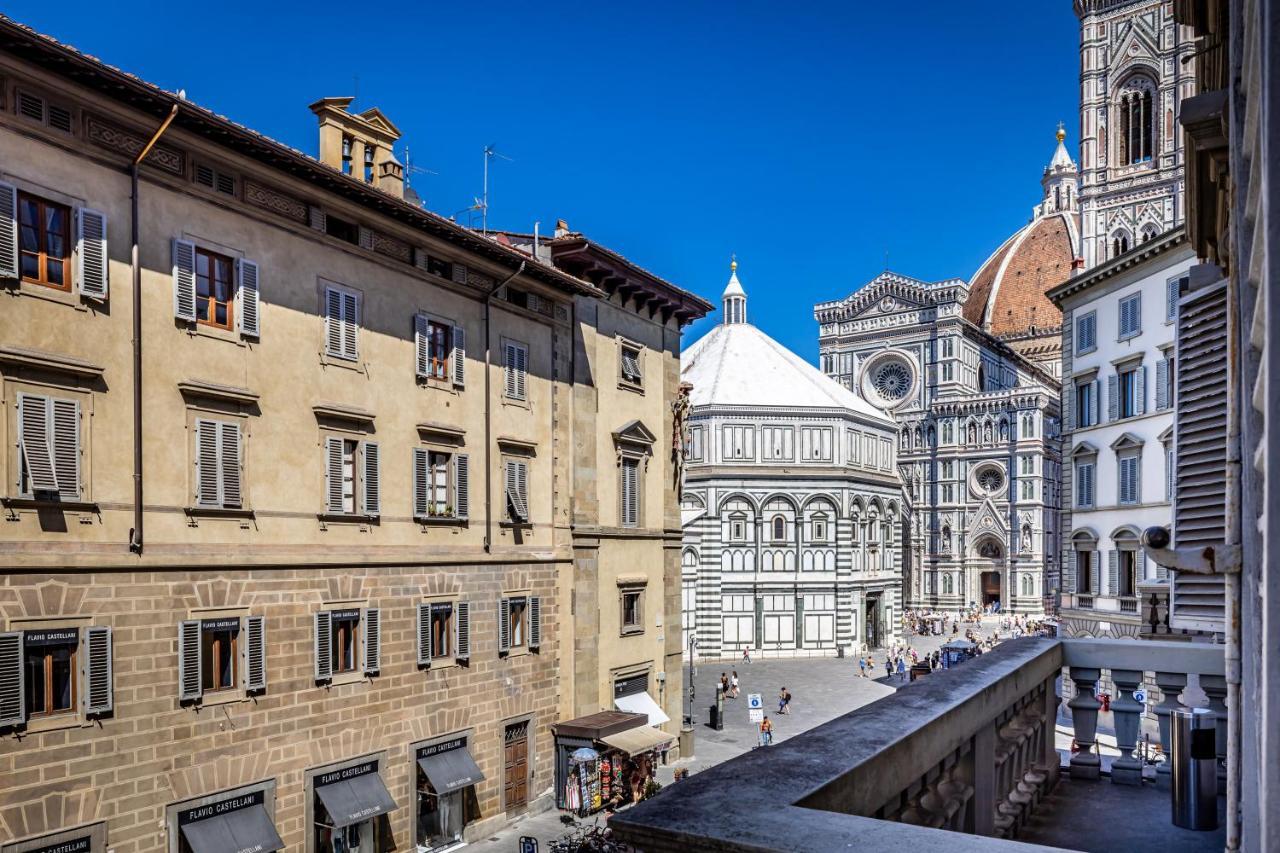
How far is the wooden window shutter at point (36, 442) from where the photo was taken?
15570mm

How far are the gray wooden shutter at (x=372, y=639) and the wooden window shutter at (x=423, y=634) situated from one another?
1.19 metres

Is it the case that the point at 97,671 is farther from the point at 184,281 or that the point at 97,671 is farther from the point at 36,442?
the point at 184,281

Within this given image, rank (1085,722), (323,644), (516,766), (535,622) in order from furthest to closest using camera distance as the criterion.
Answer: (535,622), (516,766), (323,644), (1085,722)

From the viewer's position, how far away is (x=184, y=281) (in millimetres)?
18250

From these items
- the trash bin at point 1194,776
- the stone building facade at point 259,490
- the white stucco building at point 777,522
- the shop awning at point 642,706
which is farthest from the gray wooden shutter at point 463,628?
the white stucco building at point 777,522

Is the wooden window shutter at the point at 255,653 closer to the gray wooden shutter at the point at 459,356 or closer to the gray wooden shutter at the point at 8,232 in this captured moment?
the gray wooden shutter at the point at 8,232

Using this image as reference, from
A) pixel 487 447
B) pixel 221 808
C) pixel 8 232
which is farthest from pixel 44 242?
pixel 487 447

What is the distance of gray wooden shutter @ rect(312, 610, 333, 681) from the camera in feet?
67.2

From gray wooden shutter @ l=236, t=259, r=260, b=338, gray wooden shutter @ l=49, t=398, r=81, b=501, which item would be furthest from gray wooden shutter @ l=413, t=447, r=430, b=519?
gray wooden shutter @ l=49, t=398, r=81, b=501

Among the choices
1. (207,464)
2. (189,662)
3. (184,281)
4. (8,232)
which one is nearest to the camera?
(8,232)

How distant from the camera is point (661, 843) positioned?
13.3 ft

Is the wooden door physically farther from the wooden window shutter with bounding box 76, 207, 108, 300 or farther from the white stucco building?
the white stucco building

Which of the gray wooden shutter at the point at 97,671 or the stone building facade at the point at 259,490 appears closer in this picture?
the stone building facade at the point at 259,490

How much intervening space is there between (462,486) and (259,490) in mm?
5892
